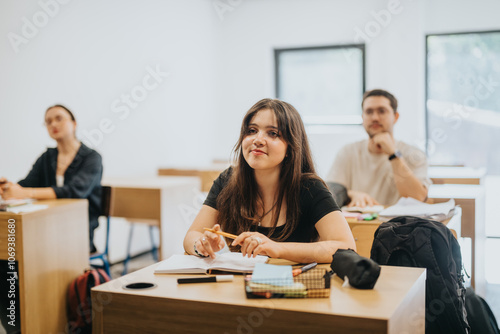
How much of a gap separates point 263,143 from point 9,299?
1.61 meters

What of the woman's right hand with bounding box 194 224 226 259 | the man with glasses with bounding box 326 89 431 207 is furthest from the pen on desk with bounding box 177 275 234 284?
the man with glasses with bounding box 326 89 431 207

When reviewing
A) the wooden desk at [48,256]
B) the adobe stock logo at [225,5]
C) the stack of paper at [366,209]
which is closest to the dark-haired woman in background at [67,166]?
the wooden desk at [48,256]

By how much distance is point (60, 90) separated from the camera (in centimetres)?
380

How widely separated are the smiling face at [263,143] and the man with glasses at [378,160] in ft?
3.74

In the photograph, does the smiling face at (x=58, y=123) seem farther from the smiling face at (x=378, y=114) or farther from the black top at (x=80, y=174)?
the smiling face at (x=378, y=114)

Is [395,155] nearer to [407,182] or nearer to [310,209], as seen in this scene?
[407,182]

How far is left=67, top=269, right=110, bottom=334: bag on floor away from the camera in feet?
8.70

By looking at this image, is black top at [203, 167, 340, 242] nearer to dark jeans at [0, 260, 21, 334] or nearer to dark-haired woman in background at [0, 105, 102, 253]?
dark jeans at [0, 260, 21, 334]

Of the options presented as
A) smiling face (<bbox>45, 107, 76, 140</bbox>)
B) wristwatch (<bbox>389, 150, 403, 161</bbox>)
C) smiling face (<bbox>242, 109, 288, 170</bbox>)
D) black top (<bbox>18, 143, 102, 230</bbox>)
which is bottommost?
black top (<bbox>18, 143, 102, 230</bbox>)

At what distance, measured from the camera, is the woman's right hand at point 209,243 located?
1.50 metres

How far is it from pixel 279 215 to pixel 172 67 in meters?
3.79

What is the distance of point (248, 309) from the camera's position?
1141 mm

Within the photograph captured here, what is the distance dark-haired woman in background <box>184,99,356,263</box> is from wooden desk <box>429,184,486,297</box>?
1218 mm
